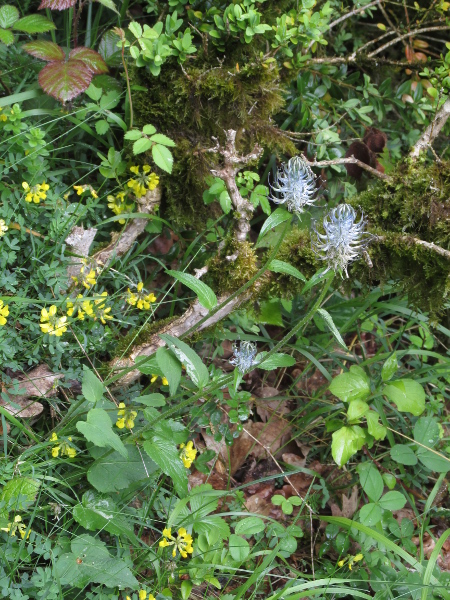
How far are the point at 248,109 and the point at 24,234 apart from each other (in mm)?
1050

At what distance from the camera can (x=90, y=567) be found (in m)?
1.65

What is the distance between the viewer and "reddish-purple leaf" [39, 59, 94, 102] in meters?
2.10

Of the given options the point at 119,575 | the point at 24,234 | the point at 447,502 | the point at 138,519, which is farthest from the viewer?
the point at 447,502

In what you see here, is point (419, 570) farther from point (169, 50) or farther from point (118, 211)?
point (169, 50)

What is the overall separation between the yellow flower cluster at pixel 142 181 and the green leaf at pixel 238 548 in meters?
1.37

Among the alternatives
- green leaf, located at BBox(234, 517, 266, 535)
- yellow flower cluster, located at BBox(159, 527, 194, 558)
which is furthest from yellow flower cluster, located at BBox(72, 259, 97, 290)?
green leaf, located at BBox(234, 517, 266, 535)

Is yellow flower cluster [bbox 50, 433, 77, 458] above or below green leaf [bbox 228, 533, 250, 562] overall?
above

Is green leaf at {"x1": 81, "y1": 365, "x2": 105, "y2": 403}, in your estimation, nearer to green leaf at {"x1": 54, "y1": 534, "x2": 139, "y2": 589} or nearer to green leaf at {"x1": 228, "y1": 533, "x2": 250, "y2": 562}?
green leaf at {"x1": 54, "y1": 534, "x2": 139, "y2": 589}

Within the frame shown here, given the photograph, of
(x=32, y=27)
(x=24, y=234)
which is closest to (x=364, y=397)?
(x=24, y=234)

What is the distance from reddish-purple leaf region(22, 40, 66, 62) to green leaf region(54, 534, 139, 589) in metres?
1.73

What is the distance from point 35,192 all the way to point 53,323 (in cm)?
56

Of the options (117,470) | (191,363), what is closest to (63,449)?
(117,470)

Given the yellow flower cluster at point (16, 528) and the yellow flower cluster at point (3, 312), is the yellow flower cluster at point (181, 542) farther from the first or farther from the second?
the yellow flower cluster at point (3, 312)

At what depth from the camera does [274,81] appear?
7.91 feet
